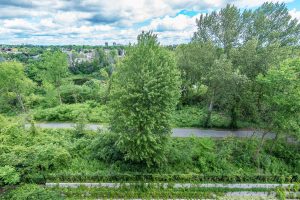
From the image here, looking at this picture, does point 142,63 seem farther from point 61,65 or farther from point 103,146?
point 61,65

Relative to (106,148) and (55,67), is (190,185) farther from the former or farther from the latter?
(55,67)

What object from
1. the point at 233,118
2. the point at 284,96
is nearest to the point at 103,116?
the point at 233,118

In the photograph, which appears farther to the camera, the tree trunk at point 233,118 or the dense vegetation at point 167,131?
the tree trunk at point 233,118

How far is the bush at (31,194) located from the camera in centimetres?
1074

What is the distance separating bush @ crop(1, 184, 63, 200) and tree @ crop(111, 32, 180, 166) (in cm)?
422

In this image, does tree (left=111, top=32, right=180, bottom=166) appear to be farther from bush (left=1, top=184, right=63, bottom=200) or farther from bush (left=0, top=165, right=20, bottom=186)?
bush (left=0, top=165, right=20, bottom=186)

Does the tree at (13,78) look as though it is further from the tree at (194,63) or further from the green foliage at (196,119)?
the tree at (194,63)

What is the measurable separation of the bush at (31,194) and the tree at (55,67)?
1578 centimetres

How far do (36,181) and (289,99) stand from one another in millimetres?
15399

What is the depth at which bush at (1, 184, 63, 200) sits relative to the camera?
1074 cm

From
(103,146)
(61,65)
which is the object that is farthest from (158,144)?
(61,65)

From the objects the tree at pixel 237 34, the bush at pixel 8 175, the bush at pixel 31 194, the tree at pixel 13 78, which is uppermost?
the tree at pixel 237 34

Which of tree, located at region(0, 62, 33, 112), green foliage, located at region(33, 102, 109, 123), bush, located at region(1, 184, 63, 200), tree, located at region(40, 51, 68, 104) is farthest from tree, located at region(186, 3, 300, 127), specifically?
tree, located at region(0, 62, 33, 112)

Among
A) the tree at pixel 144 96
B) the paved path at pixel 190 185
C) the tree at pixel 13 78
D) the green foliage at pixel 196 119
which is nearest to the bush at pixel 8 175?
the paved path at pixel 190 185
